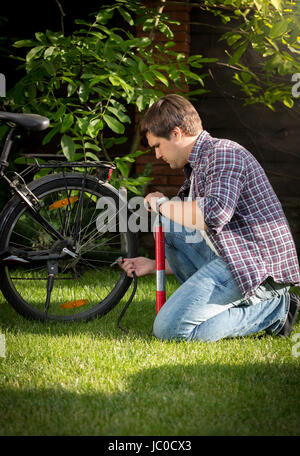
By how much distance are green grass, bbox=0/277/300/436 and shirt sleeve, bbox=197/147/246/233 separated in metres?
0.62

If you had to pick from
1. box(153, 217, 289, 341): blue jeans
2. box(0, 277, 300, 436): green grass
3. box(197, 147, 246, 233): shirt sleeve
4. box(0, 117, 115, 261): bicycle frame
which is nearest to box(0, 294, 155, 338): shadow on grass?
box(0, 277, 300, 436): green grass

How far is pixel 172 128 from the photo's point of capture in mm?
2775

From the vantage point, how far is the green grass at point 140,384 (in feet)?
6.16

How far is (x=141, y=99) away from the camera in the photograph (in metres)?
3.54

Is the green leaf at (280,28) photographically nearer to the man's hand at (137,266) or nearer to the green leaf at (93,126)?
the green leaf at (93,126)

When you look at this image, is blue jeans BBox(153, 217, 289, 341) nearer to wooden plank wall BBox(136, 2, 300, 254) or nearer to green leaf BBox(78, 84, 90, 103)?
green leaf BBox(78, 84, 90, 103)

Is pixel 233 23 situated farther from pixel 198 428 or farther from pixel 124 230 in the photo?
pixel 198 428

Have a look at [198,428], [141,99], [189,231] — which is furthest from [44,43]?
[198,428]

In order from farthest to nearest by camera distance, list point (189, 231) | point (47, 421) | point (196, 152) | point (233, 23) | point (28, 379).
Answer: point (233, 23)
point (189, 231)
point (196, 152)
point (28, 379)
point (47, 421)

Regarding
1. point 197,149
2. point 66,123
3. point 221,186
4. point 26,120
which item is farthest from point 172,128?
→ point 66,123

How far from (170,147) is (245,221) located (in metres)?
0.53

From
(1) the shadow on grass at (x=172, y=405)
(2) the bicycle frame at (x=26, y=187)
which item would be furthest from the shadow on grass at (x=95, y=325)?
(1) the shadow on grass at (x=172, y=405)

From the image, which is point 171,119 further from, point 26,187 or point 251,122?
point 251,122

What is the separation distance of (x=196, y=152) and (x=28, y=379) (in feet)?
4.31
